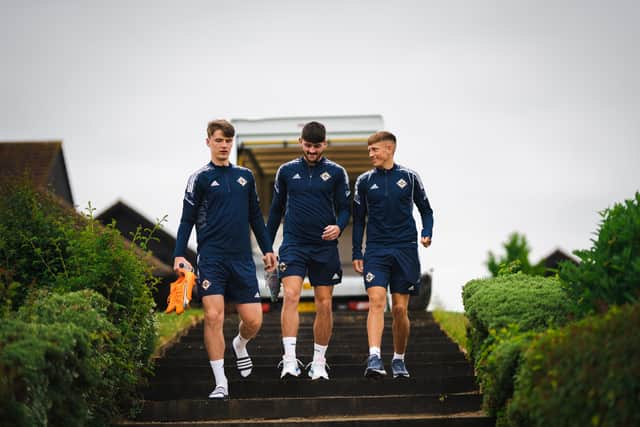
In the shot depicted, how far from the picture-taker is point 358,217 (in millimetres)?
8469

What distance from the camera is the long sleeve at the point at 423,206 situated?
330 inches

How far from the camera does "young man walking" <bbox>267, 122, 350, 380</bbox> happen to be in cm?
809

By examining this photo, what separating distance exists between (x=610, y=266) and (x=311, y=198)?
9.90ft

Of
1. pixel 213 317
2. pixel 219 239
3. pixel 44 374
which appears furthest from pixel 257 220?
pixel 44 374

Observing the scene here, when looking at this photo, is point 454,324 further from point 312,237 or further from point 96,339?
point 96,339

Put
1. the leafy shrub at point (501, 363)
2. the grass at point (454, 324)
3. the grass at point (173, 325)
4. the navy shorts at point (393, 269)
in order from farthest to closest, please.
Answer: the grass at point (173, 325) < the grass at point (454, 324) < the navy shorts at point (393, 269) < the leafy shrub at point (501, 363)

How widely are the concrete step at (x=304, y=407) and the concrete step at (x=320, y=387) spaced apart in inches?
18.0

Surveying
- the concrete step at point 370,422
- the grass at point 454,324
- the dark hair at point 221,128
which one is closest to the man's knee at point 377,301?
the concrete step at point 370,422

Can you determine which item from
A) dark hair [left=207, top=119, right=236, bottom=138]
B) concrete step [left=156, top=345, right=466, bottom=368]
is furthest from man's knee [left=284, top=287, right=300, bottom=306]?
concrete step [left=156, top=345, right=466, bottom=368]

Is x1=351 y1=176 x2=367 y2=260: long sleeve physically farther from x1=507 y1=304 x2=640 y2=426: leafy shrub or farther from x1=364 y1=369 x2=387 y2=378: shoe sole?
x1=507 y1=304 x2=640 y2=426: leafy shrub

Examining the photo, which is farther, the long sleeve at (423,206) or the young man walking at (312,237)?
the long sleeve at (423,206)

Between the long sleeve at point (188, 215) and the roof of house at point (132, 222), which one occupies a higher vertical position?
the long sleeve at point (188, 215)

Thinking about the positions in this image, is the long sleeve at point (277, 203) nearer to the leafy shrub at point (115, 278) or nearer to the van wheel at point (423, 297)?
the leafy shrub at point (115, 278)

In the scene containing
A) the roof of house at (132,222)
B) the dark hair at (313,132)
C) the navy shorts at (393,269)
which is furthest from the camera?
the roof of house at (132,222)
